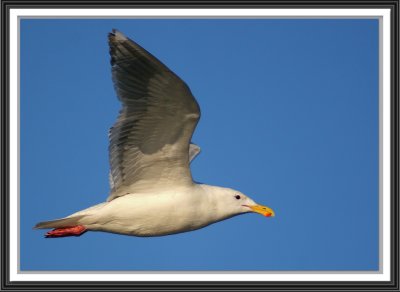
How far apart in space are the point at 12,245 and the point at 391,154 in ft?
13.9

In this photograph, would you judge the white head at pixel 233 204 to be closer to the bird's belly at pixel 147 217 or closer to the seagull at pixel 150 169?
the seagull at pixel 150 169

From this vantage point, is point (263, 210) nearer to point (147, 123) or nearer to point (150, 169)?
point (150, 169)

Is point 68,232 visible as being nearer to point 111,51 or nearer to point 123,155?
point 123,155

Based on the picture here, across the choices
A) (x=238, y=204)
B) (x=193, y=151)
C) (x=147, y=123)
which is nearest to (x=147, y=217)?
(x=147, y=123)

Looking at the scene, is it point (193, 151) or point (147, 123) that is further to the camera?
point (193, 151)

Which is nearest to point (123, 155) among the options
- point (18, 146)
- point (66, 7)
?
point (18, 146)

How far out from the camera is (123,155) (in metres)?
9.32

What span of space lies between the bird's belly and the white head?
0.40 metres

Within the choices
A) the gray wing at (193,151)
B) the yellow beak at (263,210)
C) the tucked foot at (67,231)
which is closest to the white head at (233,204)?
the yellow beak at (263,210)

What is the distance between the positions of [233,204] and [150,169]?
107 cm

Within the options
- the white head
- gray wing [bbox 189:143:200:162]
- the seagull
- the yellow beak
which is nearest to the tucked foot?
the seagull

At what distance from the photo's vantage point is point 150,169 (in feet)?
30.8

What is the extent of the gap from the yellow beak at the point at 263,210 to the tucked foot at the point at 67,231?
77.9 inches

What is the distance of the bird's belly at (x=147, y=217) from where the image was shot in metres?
9.23
